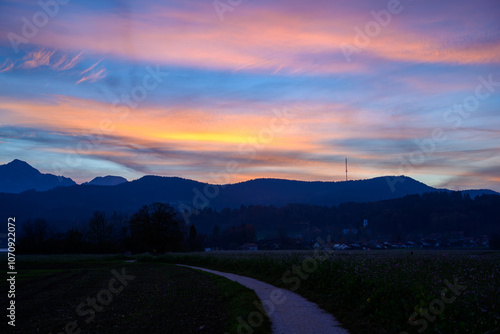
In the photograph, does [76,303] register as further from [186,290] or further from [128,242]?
[128,242]

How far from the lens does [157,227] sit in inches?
2980

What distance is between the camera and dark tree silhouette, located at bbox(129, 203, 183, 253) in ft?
247

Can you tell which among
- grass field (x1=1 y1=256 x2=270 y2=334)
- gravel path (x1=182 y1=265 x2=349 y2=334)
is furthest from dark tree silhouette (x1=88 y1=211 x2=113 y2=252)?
gravel path (x1=182 y1=265 x2=349 y2=334)

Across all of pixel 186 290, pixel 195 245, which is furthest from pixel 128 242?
pixel 186 290

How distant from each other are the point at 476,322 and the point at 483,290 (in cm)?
209

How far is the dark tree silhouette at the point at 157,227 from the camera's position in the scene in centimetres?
7531
